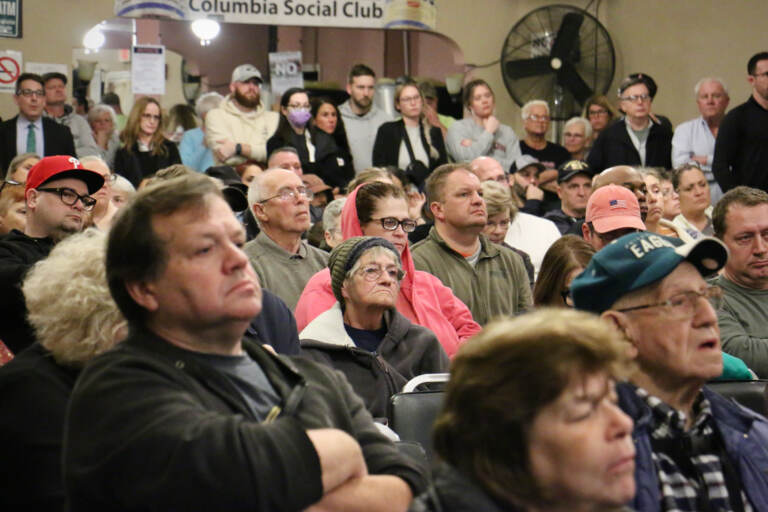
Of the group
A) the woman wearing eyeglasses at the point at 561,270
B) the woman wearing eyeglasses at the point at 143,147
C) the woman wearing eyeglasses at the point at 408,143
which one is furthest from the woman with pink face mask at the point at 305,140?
the woman wearing eyeglasses at the point at 561,270

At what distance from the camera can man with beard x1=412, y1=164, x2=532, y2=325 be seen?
4801 mm

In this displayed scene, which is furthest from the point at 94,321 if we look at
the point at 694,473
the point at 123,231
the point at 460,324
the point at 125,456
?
the point at 460,324

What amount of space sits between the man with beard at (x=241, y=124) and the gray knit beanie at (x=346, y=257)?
3.72m

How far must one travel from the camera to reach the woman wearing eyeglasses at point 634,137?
7.61 m

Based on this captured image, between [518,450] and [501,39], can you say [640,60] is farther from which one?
[518,450]

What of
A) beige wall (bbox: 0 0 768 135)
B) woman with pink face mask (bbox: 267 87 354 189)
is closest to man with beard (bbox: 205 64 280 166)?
woman with pink face mask (bbox: 267 87 354 189)

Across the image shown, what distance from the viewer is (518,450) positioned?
1514mm

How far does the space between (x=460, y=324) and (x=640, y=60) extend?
Answer: 21.0ft

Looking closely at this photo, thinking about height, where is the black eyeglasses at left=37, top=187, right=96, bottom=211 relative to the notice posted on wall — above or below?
below

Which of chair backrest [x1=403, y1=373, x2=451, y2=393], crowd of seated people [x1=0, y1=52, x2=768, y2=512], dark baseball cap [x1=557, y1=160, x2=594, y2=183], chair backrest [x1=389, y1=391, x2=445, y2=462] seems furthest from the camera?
dark baseball cap [x1=557, y1=160, x2=594, y2=183]

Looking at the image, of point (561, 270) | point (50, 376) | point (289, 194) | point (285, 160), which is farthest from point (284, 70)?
point (50, 376)

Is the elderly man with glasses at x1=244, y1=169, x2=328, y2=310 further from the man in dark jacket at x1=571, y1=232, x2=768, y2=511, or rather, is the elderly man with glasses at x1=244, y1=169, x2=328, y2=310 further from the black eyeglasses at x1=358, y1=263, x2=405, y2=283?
the man in dark jacket at x1=571, y1=232, x2=768, y2=511

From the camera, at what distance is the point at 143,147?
7504 mm

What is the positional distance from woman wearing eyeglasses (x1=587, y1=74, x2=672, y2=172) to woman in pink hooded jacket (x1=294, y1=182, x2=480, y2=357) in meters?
3.33
